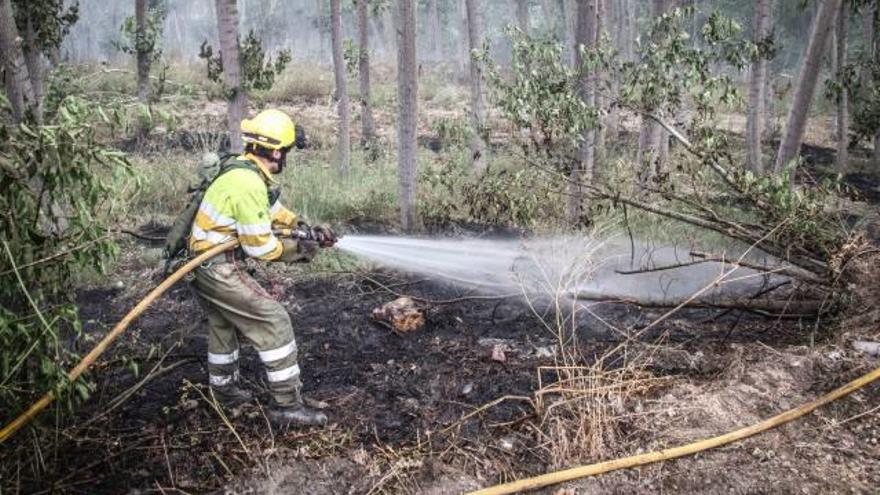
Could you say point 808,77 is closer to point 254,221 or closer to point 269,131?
point 269,131

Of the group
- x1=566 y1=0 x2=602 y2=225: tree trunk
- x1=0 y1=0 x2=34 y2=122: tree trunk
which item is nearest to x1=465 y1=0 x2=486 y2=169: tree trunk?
x1=566 y1=0 x2=602 y2=225: tree trunk

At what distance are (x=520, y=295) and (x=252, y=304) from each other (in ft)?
8.70

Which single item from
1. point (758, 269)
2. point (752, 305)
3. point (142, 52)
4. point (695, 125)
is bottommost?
point (752, 305)

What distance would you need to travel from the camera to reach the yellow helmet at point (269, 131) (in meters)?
3.89

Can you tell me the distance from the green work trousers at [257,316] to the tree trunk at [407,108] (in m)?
3.51

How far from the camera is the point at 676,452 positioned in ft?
11.4

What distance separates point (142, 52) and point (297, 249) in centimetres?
774

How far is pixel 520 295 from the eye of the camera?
584cm

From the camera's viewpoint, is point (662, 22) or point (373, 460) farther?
point (662, 22)

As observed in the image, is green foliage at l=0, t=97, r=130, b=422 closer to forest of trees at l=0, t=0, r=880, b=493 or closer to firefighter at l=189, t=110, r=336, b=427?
forest of trees at l=0, t=0, r=880, b=493

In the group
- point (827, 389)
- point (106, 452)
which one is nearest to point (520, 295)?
point (827, 389)

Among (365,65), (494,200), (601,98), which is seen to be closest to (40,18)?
(494,200)

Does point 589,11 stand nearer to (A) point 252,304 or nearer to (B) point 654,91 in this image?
(B) point 654,91

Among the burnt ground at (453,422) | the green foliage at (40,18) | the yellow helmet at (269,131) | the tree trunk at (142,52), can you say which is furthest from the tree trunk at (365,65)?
the yellow helmet at (269,131)
